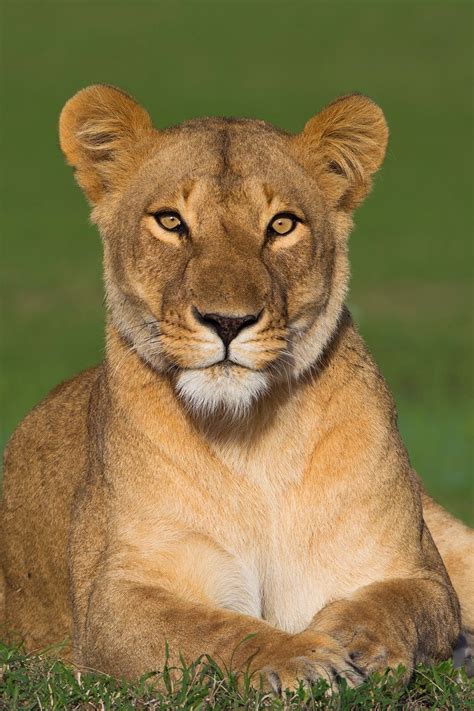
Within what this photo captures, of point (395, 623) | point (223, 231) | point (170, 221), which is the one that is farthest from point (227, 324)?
point (395, 623)

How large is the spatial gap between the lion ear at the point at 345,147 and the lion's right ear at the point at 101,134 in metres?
0.53

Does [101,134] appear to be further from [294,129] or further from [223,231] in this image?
[294,129]

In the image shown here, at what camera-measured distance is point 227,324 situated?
4.20m

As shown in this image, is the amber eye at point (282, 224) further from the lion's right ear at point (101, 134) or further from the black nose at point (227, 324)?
the lion's right ear at point (101, 134)

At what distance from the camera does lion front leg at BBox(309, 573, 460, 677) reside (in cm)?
422

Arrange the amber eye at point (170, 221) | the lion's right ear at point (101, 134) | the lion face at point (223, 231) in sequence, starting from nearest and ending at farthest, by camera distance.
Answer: the lion face at point (223, 231)
the amber eye at point (170, 221)
the lion's right ear at point (101, 134)

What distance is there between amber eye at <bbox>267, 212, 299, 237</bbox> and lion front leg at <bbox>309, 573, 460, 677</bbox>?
1072mm

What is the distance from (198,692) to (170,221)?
140cm

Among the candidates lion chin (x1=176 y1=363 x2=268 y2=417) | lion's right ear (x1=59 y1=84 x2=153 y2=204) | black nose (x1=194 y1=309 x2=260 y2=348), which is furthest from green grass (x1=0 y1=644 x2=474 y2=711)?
lion's right ear (x1=59 y1=84 x2=153 y2=204)

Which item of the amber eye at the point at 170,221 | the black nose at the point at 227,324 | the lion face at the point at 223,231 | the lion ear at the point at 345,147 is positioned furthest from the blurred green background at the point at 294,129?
the black nose at the point at 227,324

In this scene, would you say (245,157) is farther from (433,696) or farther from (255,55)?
(255,55)

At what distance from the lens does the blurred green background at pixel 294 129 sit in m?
18.0

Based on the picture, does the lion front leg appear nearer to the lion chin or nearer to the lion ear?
the lion chin

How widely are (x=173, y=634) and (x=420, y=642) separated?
2.38 ft
